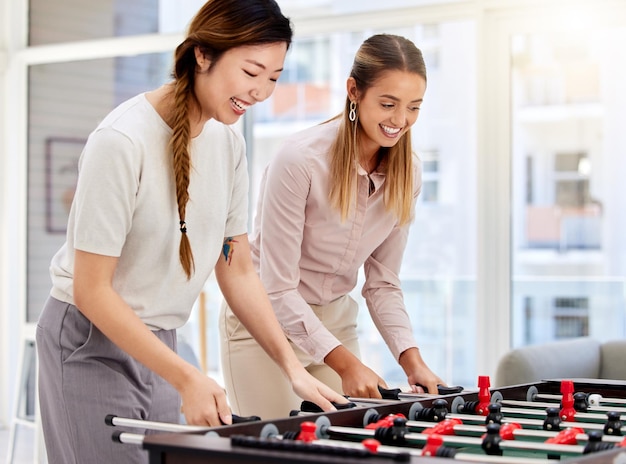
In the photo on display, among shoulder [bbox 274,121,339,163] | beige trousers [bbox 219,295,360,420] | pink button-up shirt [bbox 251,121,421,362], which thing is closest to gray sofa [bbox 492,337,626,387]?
pink button-up shirt [bbox 251,121,421,362]

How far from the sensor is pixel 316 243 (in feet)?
8.49

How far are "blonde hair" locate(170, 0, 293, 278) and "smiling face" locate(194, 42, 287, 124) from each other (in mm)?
14

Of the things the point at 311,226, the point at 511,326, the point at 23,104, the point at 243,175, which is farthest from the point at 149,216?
the point at 23,104

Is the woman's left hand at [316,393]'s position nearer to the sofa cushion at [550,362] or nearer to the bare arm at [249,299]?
the bare arm at [249,299]

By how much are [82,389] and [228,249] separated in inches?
19.0

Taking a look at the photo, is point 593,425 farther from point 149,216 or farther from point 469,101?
point 469,101

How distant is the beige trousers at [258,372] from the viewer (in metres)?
2.54

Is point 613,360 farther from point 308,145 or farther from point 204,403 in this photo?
point 204,403

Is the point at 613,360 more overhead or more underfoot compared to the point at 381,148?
more underfoot

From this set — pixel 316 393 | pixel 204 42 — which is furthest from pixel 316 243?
pixel 204 42

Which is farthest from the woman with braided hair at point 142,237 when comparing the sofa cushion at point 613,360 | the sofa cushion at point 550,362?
the sofa cushion at point 613,360

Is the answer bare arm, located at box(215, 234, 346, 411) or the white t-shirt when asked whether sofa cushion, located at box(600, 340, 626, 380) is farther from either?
the white t-shirt

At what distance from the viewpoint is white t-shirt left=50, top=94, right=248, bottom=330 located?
1839 mm

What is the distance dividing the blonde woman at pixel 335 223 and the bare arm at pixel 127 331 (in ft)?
2.09
